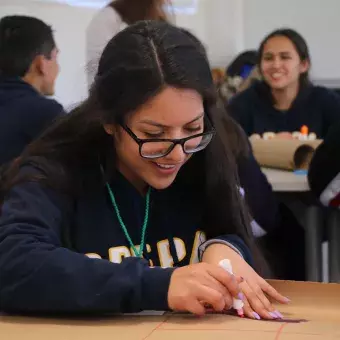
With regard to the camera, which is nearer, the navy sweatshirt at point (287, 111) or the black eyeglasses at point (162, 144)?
the black eyeglasses at point (162, 144)

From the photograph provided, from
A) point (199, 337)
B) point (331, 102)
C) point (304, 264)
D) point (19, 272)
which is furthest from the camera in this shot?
point (331, 102)

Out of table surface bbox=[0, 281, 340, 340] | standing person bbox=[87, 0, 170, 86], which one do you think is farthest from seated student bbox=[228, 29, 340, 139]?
table surface bbox=[0, 281, 340, 340]

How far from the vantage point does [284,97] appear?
109 inches

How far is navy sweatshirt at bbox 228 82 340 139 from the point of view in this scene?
105 inches

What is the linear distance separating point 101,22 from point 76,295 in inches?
67.6

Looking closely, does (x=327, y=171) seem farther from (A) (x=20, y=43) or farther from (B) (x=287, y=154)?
(A) (x=20, y=43)

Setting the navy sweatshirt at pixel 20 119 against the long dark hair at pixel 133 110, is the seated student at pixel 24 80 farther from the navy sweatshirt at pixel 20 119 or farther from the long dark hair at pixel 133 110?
the long dark hair at pixel 133 110

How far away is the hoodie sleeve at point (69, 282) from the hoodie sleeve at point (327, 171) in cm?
90

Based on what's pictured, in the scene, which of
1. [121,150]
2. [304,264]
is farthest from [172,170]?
[304,264]

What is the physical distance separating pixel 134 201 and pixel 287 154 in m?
1.14

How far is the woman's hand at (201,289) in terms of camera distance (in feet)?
2.29

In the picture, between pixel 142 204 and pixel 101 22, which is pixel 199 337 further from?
pixel 101 22

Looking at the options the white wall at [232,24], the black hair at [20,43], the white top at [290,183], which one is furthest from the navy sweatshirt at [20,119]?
the white wall at [232,24]

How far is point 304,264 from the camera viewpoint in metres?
2.00
